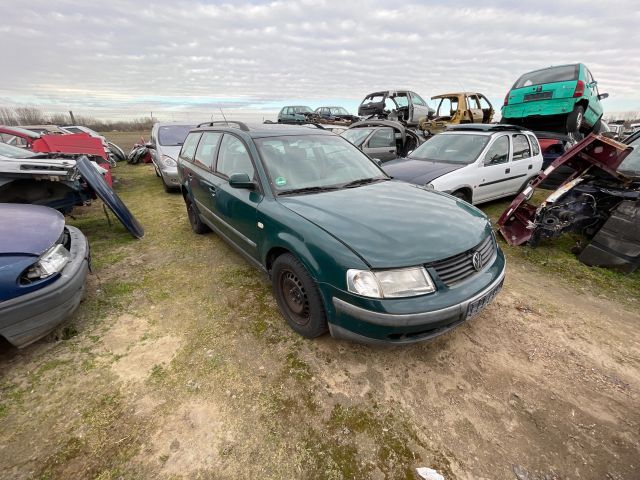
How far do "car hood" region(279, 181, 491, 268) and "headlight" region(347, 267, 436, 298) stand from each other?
6 centimetres

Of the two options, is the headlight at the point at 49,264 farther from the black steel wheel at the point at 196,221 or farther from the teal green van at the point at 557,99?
the teal green van at the point at 557,99

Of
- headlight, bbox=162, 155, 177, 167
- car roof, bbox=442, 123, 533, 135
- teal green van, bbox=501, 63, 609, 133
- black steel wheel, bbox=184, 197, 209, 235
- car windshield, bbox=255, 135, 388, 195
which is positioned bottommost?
black steel wheel, bbox=184, 197, 209, 235

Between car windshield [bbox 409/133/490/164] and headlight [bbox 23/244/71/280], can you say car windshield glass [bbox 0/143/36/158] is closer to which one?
headlight [bbox 23/244/71/280]

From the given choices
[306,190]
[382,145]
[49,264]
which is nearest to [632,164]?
[306,190]

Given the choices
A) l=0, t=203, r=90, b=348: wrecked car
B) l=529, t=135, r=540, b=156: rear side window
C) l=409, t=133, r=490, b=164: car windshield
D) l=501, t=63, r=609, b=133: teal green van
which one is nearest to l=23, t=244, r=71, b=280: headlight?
l=0, t=203, r=90, b=348: wrecked car

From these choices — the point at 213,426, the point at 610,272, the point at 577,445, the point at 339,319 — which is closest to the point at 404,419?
the point at 339,319

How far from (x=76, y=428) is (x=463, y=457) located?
224cm

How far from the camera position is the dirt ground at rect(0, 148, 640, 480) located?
1625mm

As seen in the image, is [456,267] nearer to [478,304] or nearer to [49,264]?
[478,304]

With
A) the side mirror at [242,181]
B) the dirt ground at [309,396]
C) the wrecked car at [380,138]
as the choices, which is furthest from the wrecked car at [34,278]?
the wrecked car at [380,138]

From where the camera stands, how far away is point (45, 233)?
7.97ft

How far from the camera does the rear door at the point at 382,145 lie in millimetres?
7125

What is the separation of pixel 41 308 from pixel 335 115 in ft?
57.9

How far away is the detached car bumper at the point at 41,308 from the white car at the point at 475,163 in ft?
13.8
